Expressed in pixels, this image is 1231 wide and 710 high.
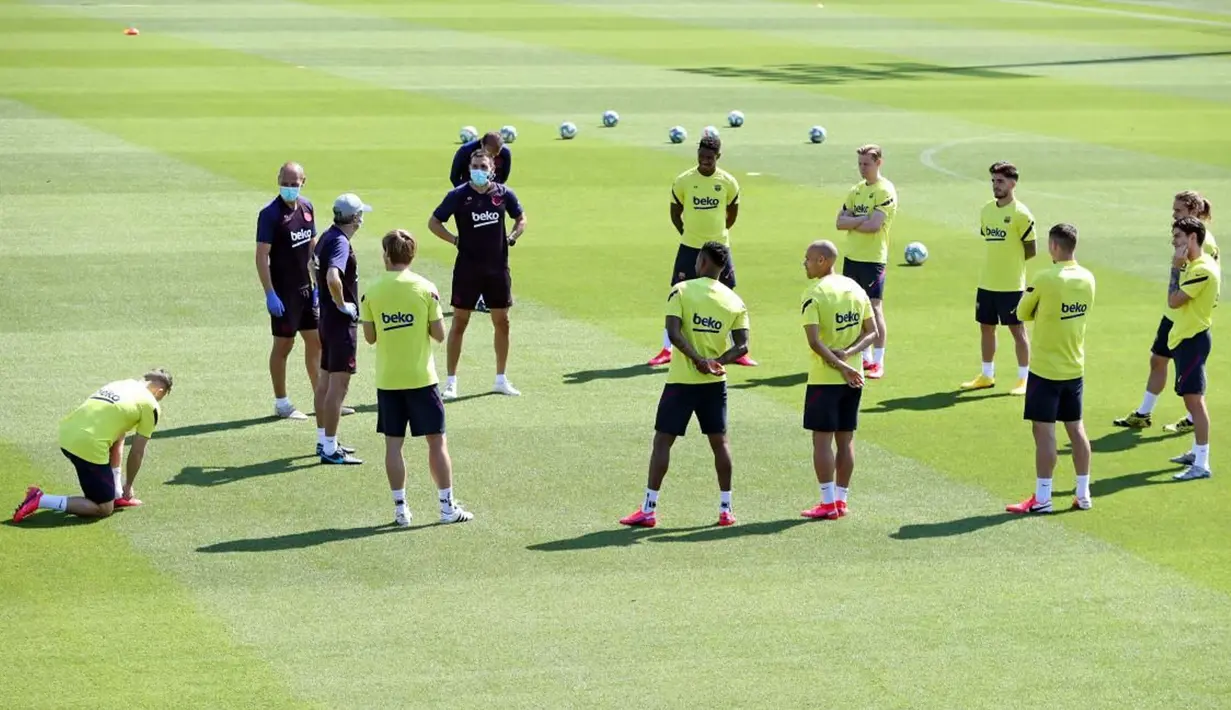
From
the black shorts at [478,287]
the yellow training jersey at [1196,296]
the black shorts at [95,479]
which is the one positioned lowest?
the black shorts at [95,479]

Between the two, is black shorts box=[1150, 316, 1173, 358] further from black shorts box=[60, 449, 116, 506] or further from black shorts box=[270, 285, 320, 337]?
black shorts box=[60, 449, 116, 506]

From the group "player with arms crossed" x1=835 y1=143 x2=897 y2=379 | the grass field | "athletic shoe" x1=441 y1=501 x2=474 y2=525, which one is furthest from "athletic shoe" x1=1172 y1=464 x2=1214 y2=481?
"athletic shoe" x1=441 y1=501 x2=474 y2=525

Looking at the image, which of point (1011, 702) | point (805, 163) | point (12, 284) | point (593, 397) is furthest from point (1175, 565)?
point (805, 163)

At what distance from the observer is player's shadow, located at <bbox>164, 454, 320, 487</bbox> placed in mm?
14992

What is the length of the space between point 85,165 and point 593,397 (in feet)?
52.4

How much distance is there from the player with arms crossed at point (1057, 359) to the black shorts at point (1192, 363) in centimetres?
167

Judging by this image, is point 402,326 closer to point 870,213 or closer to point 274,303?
point 274,303

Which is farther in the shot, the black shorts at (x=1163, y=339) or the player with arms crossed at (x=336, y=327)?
the black shorts at (x=1163, y=339)

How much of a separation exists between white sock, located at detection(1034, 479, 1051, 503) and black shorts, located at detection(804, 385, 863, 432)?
154cm

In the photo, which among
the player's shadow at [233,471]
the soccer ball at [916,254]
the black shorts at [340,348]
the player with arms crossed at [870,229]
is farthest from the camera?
the soccer ball at [916,254]

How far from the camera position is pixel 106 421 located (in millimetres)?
13789

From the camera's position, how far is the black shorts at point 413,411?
Result: 13.6 m

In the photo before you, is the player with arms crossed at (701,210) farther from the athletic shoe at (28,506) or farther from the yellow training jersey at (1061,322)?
the athletic shoe at (28,506)

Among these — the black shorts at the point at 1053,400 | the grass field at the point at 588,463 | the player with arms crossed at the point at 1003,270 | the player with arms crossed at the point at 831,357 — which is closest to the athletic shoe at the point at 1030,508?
the grass field at the point at 588,463
